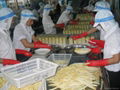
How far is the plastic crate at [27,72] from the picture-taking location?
5.33 ft

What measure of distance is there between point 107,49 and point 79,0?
8569mm

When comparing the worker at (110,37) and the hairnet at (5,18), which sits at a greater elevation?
the hairnet at (5,18)

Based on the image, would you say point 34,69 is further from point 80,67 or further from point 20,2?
point 20,2

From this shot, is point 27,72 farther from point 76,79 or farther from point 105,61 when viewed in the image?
point 105,61

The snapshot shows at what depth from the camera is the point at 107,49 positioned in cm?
263

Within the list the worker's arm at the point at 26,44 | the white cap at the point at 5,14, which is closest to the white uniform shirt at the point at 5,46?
the white cap at the point at 5,14

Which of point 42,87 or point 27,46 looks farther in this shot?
point 27,46

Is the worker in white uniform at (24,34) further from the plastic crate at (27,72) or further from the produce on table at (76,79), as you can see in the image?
the plastic crate at (27,72)

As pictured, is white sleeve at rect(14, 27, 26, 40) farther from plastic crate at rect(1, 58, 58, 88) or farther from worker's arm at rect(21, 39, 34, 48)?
plastic crate at rect(1, 58, 58, 88)

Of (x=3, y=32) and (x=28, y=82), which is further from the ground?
(x=3, y=32)

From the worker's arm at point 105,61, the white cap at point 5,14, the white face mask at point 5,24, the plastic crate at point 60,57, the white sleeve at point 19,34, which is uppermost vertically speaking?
the white cap at point 5,14

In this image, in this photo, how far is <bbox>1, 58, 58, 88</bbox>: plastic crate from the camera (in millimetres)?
1624

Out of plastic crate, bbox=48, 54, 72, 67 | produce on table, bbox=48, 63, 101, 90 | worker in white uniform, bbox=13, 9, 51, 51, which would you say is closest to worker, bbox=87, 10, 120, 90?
produce on table, bbox=48, 63, 101, 90

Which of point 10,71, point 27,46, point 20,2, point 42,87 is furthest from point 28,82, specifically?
point 20,2
